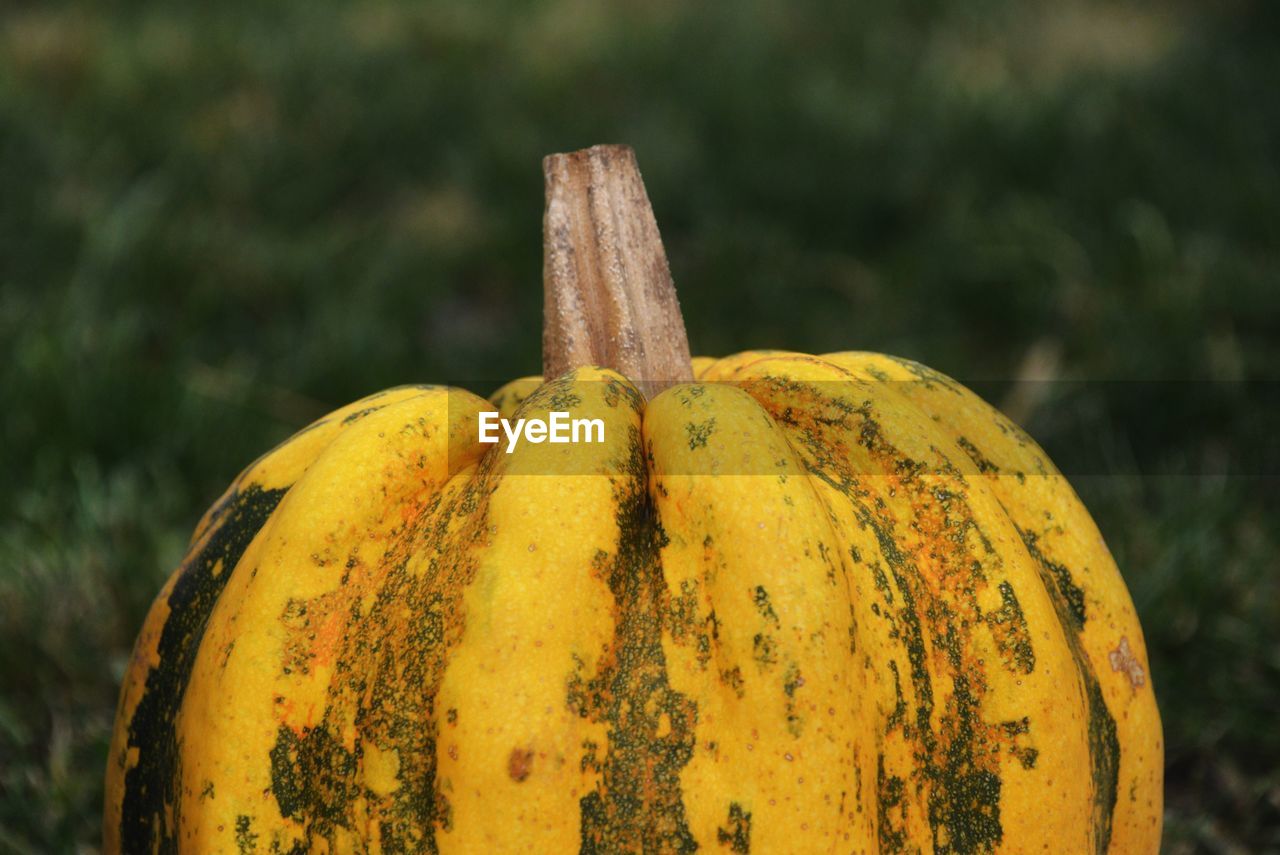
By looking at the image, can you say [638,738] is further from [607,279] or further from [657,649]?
[607,279]

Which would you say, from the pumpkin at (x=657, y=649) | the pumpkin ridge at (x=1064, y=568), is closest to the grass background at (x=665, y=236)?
the pumpkin ridge at (x=1064, y=568)

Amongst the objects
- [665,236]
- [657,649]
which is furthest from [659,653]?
[665,236]

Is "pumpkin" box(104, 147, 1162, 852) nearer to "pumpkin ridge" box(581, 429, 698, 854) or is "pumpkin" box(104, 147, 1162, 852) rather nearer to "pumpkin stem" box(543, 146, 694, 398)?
A: "pumpkin ridge" box(581, 429, 698, 854)

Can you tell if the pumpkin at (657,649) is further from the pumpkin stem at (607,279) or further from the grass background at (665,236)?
the grass background at (665,236)

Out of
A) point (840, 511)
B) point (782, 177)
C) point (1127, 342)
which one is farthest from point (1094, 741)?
point (782, 177)

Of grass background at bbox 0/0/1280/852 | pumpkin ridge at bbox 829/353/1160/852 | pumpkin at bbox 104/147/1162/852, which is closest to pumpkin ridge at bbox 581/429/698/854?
pumpkin at bbox 104/147/1162/852

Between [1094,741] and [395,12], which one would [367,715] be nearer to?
[1094,741]

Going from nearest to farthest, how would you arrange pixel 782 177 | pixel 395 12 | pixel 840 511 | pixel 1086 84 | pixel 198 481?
pixel 840 511
pixel 198 481
pixel 782 177
pixel 1086 84
pixel 395 12
